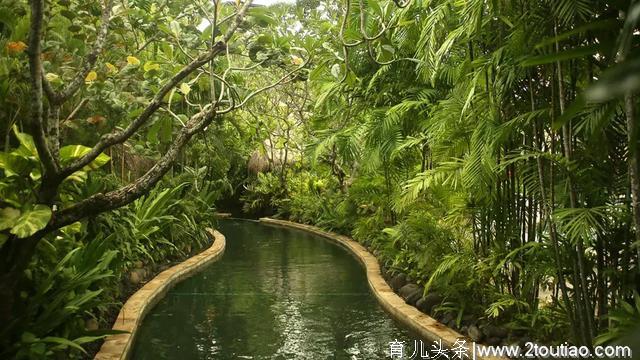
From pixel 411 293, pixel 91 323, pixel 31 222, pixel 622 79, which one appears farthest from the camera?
pixel 411 293

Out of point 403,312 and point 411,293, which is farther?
point 411,293

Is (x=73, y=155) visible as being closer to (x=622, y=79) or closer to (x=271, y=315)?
(x=271, y=315)

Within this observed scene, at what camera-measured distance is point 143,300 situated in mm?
5125

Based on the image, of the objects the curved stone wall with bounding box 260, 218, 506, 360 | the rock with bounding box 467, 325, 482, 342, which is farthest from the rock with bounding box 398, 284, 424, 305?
the rock with bounding box 467, 325, 482, 342

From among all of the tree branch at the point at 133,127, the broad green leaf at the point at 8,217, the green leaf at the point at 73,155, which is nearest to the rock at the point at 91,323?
the green leaf at the point at 73,155

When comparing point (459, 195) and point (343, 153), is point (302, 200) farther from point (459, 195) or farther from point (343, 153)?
point (459, 195)

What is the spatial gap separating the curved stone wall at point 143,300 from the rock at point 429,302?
7.95ft

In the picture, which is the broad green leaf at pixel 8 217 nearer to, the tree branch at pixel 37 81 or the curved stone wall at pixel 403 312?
the tree branch at pixel 37 81

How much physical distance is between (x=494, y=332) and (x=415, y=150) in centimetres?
279

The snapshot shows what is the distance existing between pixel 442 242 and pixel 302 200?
7714 mm

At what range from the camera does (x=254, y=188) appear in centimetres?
1451

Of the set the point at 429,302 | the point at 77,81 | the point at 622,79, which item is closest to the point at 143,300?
the point at 429,302

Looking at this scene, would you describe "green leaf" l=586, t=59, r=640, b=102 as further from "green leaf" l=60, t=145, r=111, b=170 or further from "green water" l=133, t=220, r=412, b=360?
"green water" l=133, t=220, r=412, b=360

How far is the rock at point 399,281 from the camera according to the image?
5.64 meters
